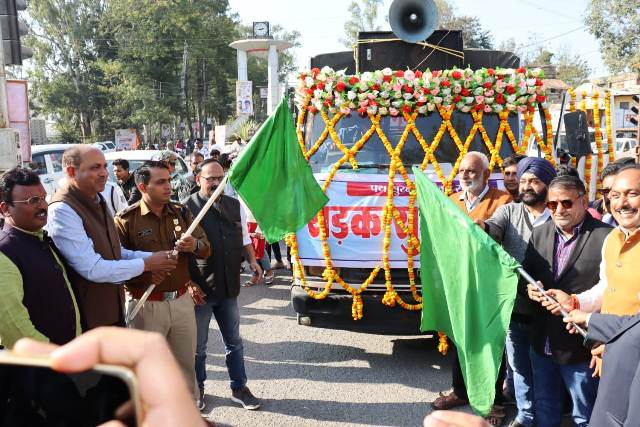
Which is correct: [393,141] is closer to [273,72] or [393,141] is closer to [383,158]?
[383,158]

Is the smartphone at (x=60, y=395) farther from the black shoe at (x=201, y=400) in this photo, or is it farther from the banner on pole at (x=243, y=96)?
the banner on pole at (x=243, y=96)

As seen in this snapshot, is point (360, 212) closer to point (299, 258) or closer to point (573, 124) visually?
point (299, 258)

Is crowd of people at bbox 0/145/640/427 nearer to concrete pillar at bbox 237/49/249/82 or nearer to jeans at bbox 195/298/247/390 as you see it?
jeans at bbox 195/298/247/390

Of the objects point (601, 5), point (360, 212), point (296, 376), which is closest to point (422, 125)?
point (360, 212)

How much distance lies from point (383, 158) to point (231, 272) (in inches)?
76.7

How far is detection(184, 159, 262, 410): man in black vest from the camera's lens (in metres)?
4.56

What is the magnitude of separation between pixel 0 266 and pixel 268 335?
13.0 ft

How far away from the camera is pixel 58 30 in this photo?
1620 inches

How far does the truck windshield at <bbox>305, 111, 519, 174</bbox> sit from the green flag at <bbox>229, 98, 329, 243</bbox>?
1101 millimetres

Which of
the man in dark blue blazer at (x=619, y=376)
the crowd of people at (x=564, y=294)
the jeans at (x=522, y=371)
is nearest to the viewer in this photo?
the man in dark blue blazer at (x=619, y=376)

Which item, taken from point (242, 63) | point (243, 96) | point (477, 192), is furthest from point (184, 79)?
point (477, 192)

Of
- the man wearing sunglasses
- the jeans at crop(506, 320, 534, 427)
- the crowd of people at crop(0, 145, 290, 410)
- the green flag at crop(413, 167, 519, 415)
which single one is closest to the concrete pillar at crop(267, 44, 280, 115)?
the crowd of people at crop(0, 145, 290, 410)

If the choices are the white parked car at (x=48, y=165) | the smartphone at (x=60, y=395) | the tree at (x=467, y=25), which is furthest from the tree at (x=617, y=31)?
the smartphone at (x=60, y=395)

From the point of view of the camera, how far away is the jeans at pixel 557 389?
3.49 m
